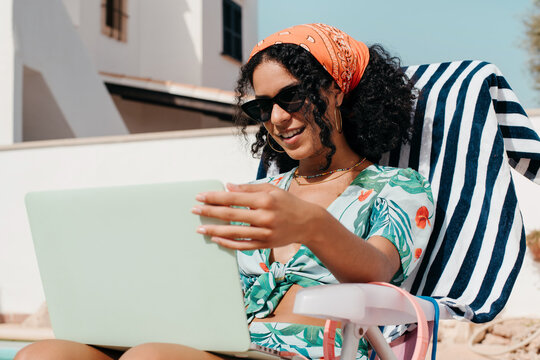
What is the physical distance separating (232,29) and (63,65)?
668cm

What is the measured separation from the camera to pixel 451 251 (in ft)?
6.39

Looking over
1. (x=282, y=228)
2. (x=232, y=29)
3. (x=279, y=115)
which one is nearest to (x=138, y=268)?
(x=282, y=228)

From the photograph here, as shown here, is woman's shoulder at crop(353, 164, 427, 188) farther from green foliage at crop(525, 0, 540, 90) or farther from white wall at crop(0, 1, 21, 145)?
green foliage at crop(525, 0, 540, 90)

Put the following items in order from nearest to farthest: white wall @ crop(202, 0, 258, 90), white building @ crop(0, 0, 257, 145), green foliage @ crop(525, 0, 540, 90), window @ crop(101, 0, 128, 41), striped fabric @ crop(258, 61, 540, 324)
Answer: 1. striped fabric @ crop(258, 61, 540, 324)
2. white building @ crop(0, 0, 257, 145)
3. window @ crop(101, 0, 128, 41)
4. white wall @ crop(202, 0, 258, 90)
5. green foliage @ crop(525, 0, 540, 90)

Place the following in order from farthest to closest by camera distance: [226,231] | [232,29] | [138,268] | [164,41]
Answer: [232,29] < [164,41] < [138,268] < [226,231]

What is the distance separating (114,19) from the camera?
11.7 meters

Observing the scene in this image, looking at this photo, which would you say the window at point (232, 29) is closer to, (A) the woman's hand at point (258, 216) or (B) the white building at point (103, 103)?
(B) the white building at point (103, 103)

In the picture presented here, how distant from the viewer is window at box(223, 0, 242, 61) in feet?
45.8

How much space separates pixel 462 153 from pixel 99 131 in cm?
712

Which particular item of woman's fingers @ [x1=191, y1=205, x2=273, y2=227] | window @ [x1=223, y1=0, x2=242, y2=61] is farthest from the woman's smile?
window @ [x1=223, y1=0, x2=242, y2=61]

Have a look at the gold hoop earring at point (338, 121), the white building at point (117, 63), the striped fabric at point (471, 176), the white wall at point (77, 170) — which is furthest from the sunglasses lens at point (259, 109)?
the white building at point (117, 63)

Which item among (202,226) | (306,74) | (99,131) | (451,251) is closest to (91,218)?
(202,226)

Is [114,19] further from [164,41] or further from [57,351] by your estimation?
[57,351]

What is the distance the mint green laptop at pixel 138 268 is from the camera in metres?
1.12
